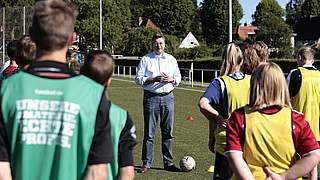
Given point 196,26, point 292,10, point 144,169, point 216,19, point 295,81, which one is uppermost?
point 292,10

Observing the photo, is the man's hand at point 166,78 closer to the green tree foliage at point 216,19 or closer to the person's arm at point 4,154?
the person's arm at point 4,154

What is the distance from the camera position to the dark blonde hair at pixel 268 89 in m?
4.23

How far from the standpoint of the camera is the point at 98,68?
4.16 meters

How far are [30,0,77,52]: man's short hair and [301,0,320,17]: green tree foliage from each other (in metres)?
127

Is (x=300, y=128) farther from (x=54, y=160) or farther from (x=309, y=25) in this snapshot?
(x=309, y=25)

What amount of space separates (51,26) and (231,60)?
3209mm

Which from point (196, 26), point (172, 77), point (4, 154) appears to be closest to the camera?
point (4, 154)

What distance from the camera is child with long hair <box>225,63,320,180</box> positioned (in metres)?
A: 4.23

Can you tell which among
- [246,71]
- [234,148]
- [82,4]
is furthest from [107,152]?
[82,4]

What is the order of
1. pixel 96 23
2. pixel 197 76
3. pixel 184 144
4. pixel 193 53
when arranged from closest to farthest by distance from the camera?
1. pixel 184 144
2. pixel 197 76
3. pixel 193 53
4. pixel 96 23

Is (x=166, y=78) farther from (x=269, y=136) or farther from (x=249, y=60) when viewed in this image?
(x=269, y=136)

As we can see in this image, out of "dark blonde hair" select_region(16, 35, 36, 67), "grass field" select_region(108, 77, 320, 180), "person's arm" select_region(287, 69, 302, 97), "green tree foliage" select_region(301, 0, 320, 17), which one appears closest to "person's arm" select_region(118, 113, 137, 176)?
"dark blonde hair" select_region(16, 35, 36, 67)

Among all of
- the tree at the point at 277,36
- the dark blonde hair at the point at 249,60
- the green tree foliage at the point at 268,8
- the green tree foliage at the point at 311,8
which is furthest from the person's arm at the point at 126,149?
the green tree foliage at the point at 268,8

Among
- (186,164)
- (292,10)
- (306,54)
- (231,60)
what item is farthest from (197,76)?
(292,10)
